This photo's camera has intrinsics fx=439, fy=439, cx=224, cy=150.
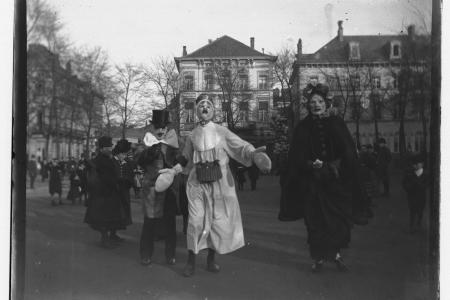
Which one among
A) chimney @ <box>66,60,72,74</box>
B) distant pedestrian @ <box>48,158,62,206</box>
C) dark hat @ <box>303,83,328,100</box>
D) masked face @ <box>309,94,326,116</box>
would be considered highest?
chimney @ <box>66,60,72,74</box>

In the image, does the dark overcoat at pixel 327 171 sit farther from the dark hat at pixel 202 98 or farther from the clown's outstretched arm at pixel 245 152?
the dark hat at pixel 202 98

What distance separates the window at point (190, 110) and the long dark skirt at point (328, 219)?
157 cm

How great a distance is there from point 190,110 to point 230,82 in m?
0.60

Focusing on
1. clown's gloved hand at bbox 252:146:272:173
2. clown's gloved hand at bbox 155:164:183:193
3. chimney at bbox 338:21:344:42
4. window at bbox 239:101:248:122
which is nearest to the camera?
clown's gloved hand at bbox 252:146:272:173

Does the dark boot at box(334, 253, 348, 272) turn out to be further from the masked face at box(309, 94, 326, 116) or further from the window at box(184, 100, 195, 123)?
the window at box(184, 100, 195, 123)

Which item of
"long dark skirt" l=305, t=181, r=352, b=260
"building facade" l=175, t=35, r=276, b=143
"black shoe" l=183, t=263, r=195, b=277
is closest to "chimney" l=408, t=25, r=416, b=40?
"building facade" l=175, t=35, r=276, b=143

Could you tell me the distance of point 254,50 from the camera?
5289 millimetres

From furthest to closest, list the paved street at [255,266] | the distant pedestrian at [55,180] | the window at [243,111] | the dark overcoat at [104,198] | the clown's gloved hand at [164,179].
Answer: the distant pedestrian at [55,180] → the dark overcoat at [104,198] → the window at [243,111] → the clown's gloved hand at [164,179] → the paved street at [255,266]

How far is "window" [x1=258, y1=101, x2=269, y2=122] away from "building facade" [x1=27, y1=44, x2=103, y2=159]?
1.99 m

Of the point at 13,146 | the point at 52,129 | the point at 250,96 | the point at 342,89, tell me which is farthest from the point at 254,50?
the point at 13,146

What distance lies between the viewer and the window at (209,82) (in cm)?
522

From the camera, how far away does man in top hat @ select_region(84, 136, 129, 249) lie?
5281mm

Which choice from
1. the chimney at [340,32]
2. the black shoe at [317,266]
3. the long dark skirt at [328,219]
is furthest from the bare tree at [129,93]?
the black shoe at [317,266]

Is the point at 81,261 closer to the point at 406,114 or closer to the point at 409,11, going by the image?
the point at 406,114
